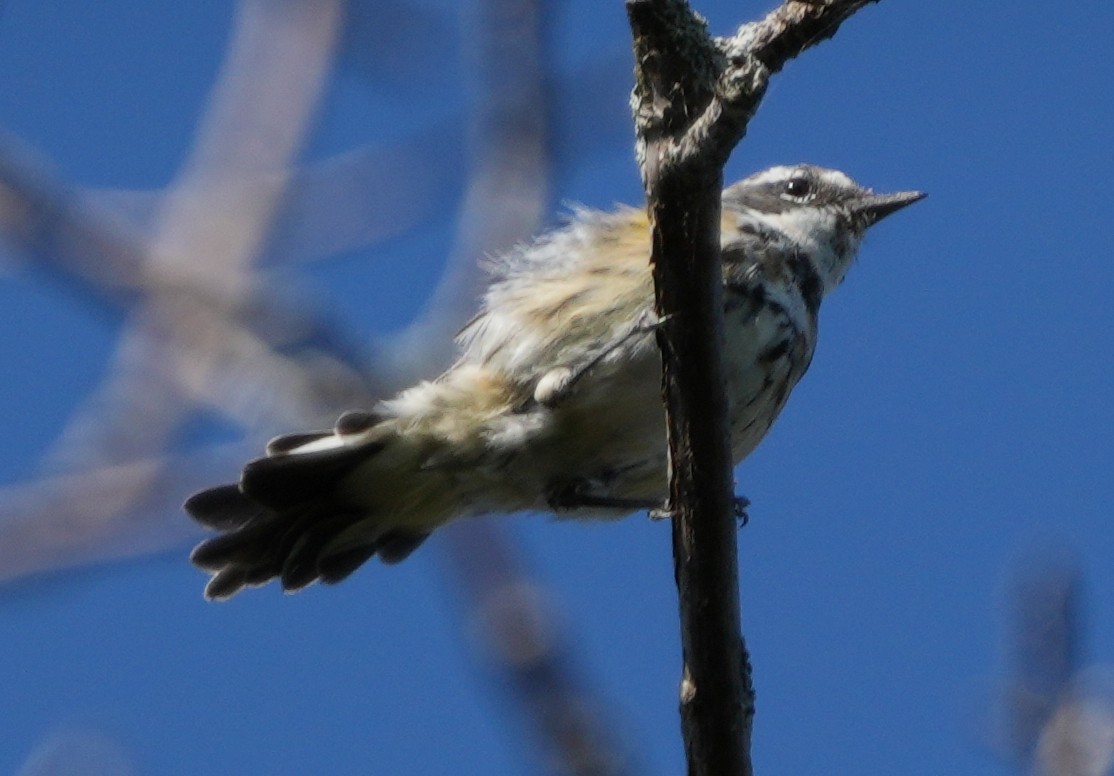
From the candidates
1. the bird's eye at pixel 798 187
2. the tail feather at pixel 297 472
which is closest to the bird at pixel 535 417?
the tail feather at pixel 297 472

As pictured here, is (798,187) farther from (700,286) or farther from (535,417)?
(700,286)

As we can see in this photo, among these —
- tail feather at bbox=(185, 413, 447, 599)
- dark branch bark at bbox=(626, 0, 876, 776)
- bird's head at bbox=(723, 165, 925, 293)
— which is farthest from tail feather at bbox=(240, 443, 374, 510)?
dark branch bark at bbox=(626, 0, 876, 776)

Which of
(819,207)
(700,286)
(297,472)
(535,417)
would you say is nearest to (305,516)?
(297,472)

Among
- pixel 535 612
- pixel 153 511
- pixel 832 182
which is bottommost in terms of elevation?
pixel 535 612

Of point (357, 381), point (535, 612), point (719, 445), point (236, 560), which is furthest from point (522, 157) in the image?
point (236, 560)

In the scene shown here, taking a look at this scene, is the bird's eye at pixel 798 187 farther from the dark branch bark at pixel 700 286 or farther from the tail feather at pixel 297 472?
the dark branch bark at pixel 700 286

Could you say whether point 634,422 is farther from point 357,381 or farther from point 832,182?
point 832,182

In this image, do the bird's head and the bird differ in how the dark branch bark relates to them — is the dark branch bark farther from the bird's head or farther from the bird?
the bird's head
